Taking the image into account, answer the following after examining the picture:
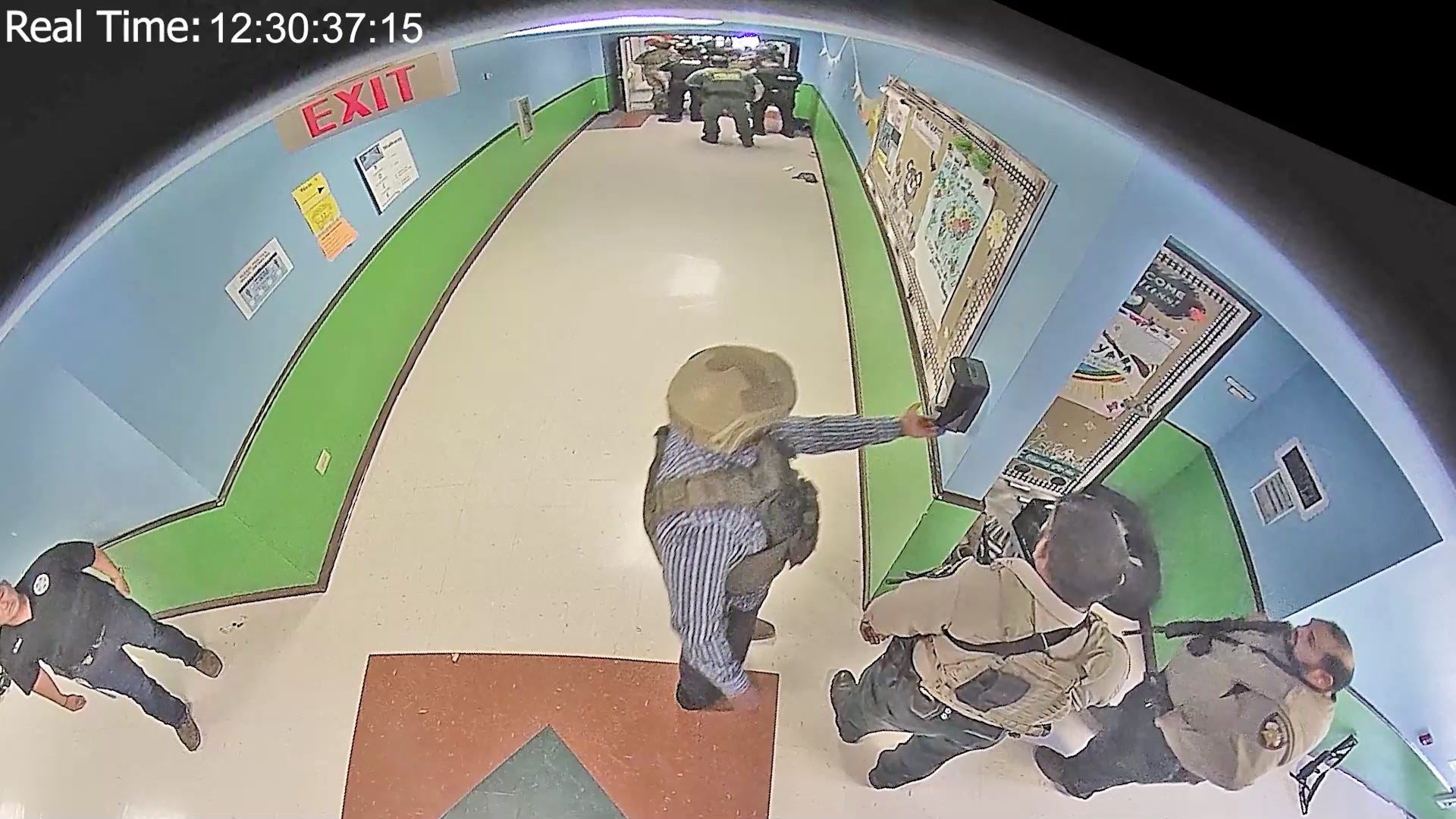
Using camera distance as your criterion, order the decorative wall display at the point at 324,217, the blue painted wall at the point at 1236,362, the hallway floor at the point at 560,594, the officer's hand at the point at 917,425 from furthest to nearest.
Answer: the hallway floor at the point at 560,594
the officer's hand at the point at 917,425
the decorative wall display at the point at 324,217
the blue painted wall at the point at 1236,362

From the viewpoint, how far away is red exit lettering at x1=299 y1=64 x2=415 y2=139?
2.22 ft

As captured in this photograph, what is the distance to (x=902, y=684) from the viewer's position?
1.16 m

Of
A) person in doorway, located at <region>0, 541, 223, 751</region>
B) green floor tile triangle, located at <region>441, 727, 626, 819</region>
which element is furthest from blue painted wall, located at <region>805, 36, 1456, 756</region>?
person in doorway, located at <region>0, 541, 223, 751</region>

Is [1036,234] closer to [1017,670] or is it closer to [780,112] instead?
[780,112]

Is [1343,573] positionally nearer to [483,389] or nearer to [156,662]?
[483,389]

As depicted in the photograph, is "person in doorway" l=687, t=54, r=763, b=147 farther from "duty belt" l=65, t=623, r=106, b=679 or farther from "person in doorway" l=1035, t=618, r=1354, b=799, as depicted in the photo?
"duty belt" l=65, t=623, r=106, b=679

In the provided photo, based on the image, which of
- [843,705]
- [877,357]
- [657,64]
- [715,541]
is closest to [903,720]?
[843,705]

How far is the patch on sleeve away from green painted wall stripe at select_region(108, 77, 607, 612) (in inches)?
33.0

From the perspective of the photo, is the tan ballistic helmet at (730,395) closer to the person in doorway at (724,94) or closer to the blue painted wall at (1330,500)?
the person in doorway at (724,94)

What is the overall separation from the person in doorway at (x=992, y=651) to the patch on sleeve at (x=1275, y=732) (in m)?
0.12

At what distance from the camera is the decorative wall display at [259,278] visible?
1045 mm

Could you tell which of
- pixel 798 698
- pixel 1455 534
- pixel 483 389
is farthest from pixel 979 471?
pixel 483 389

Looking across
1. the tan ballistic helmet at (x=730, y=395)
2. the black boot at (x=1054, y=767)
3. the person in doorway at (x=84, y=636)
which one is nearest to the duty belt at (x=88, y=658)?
the person in doorway at (x=84, y=636)

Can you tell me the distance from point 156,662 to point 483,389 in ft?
1.50
